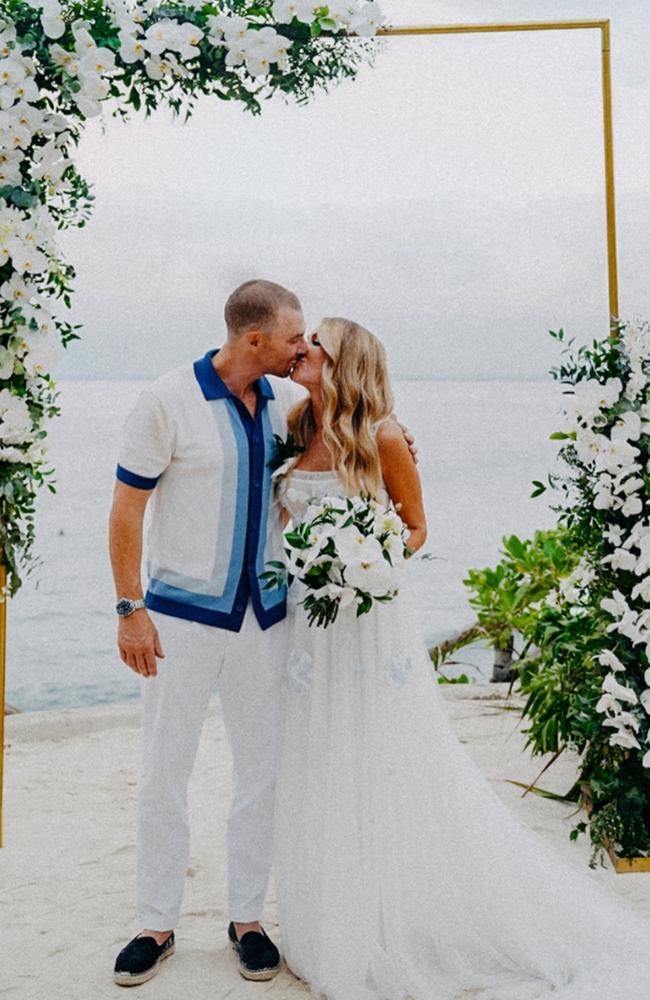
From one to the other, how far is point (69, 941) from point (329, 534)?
143 cm

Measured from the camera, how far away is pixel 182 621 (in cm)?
287

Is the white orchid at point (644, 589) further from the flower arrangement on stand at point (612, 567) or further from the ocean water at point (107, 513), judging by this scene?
the ocean water at point (107, 513)

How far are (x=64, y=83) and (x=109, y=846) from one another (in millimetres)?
2470

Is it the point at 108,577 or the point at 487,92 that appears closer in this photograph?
the point at 108,577

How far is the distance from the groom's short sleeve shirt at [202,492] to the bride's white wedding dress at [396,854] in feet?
0.42

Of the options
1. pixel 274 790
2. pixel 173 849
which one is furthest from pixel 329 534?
pixel 173 849

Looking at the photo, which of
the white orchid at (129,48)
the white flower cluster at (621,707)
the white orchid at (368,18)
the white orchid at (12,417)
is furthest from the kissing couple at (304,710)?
the white orchid at (368,18)

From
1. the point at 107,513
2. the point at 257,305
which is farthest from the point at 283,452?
the point at 107,513

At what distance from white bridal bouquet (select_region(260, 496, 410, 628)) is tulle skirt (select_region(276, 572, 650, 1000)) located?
0.18m

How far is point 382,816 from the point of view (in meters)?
2.86

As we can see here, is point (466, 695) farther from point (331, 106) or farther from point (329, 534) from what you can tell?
point (331, 106)

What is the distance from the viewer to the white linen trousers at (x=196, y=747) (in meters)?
2.88

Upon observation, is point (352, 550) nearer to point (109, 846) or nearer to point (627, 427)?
point (627, 427)

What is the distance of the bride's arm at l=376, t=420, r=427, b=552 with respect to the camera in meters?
2.93
